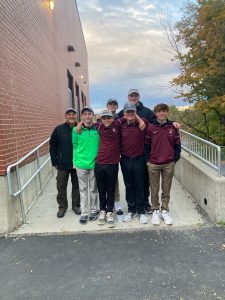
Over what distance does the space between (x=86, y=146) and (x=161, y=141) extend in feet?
3.68

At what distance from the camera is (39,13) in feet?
24.3

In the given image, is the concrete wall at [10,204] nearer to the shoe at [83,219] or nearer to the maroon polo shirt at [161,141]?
the shoe at [83,219]

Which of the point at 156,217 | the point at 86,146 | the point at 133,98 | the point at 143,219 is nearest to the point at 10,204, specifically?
the point at 86,146

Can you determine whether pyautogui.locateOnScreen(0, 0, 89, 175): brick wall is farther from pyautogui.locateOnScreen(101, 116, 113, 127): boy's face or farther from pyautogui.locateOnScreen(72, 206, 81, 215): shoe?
pyautogui.locateOnScreen(101, 116, 113, 127): boy's face

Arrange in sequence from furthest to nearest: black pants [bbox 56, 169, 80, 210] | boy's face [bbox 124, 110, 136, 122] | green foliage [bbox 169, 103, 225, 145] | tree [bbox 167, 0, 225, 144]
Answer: green foliage [bbox 169, 103, 225, 145] → tree [bbox 167, 0, 225, 144] → black pants [bbox 56, 169, 80, 210] → boy's face [bbox 124, 110, 136, 122]

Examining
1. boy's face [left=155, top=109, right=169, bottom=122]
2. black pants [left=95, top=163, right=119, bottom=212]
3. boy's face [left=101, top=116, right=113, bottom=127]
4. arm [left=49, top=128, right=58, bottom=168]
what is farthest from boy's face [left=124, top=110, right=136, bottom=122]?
arm [left=49, top=128, right=58, bottom=168]

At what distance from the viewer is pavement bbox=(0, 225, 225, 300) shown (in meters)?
2.91

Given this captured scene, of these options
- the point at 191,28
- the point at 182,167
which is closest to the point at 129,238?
the point at 182,167

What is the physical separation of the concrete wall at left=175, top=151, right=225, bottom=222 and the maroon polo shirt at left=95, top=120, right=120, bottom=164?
1505 millimetres

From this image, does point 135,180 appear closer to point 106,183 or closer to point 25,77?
point 106,183

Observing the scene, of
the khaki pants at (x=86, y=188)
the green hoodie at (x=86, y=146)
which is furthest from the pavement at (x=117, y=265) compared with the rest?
the green hoodie at (x=86, y=146)

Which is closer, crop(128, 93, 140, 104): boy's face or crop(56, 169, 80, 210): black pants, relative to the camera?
crop(128, 93, 140, 104): boy's face

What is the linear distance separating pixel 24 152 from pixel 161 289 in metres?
3.45

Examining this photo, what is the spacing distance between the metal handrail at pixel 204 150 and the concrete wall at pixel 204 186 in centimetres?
15
